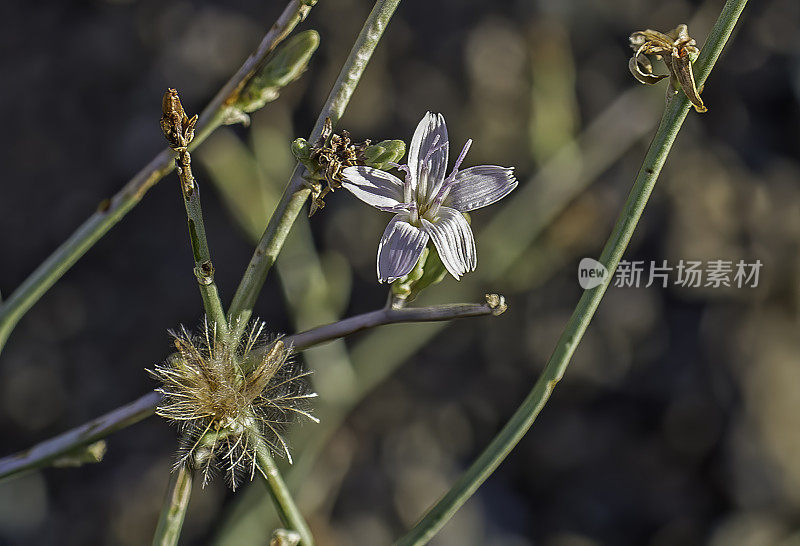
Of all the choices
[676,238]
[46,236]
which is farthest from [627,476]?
[46,236]

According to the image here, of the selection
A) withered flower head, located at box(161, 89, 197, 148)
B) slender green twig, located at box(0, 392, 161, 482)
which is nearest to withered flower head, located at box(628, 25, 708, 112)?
withered flower head, located at box(161, 89, 197, 148)

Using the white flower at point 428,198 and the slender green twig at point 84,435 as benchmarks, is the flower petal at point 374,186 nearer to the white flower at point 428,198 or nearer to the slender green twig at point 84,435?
the white flower at point 428,198

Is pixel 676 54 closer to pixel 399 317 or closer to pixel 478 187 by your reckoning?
pixel 478 187

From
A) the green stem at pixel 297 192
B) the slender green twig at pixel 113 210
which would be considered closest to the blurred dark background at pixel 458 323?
the slender green twig at pixel 113 210

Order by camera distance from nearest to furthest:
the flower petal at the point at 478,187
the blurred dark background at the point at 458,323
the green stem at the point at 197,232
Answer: the green stem at the point at 197,232, the flower petal at the point at 478,187, the blurred dark background at the point at 458,323

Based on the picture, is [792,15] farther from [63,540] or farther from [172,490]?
[63,540]

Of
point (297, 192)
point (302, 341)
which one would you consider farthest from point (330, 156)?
point (302, 341)
